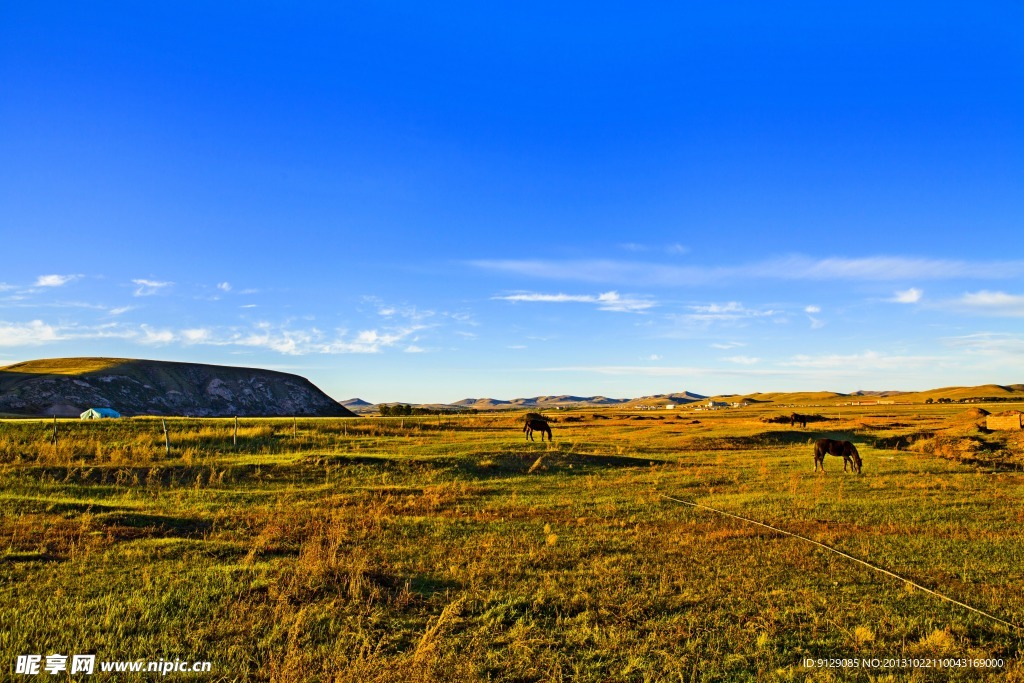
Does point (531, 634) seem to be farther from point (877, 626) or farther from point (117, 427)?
point (117, 427)

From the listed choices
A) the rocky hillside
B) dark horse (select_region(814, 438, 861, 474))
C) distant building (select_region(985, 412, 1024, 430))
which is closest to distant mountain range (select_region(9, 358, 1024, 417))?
the rocky hillside

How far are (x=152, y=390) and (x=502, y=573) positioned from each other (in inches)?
6010

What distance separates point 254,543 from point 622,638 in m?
9.43

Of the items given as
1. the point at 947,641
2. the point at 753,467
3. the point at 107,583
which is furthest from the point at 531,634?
the point at 753,467

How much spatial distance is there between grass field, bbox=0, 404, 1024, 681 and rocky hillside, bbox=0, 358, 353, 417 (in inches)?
3933

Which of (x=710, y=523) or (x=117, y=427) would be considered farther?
(x=117, y=427)

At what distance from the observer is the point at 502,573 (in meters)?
11.5

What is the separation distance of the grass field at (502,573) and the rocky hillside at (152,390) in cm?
9989

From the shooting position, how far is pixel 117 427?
129 ft

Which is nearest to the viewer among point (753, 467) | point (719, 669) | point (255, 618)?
point (719, 669)

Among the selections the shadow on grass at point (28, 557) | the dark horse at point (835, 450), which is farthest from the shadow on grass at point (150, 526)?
the dark horse at point (835, 450)

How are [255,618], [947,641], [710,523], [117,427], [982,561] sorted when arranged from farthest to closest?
[117,427] < [710,523] < [982,561] < [255,618] < [947,641]

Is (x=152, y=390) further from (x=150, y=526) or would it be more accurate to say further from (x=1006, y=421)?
(x=1006, y=421)

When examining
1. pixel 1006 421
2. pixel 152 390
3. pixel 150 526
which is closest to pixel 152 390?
pixel 152 390
